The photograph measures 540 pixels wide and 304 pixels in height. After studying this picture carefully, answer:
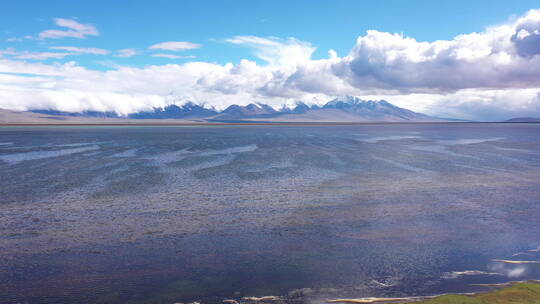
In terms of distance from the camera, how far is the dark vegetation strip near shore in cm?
1076

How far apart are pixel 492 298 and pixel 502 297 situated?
30 cm

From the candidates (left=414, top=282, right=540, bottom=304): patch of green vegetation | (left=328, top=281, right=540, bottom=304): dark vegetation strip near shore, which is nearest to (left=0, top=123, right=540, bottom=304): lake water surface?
(left=328, top=281, right=540, bottom=304): dark vegetation strip near shore

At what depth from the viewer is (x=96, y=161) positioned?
45750 millimetres

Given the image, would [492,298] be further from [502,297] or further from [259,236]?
[259,236]

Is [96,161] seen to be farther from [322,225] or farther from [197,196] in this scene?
[322,225]

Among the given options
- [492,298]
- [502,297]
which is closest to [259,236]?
[492,298]

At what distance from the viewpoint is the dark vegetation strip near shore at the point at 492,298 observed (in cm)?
1076

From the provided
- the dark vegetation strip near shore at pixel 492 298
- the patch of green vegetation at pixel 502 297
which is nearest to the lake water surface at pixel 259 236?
the dark vegetation strip near shore at pixel 492 298

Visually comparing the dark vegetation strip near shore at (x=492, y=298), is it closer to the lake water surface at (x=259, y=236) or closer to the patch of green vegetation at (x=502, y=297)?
the patch of green vegetation at (x=502, y=297)

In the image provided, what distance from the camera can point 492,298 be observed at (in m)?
11.0

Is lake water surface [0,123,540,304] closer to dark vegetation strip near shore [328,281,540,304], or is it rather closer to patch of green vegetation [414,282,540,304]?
dark vegetation strip near shore [328,281,540,304]

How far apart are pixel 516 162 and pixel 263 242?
40.3 meters

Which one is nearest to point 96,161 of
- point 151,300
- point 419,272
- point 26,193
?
point 26,193

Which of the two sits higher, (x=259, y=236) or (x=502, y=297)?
(x=502, y=297)
